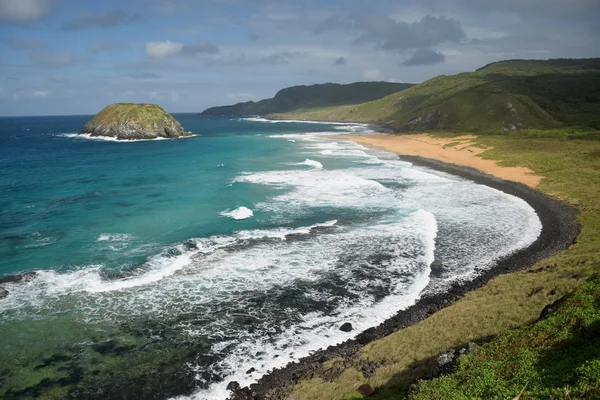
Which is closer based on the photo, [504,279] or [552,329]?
[552,329]

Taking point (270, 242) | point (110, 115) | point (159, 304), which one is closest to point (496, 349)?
point (159, 304)

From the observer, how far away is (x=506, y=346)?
12727 millimetres

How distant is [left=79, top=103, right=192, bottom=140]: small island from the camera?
121 metres

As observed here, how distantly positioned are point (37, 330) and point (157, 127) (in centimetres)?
11331

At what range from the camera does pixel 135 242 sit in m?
31.7

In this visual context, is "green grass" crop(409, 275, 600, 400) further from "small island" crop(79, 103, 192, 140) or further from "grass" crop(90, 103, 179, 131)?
"grass" crop(90, 103, 179, 131)

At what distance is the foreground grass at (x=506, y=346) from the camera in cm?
1027

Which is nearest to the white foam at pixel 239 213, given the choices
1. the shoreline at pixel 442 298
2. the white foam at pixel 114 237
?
the white foam at pixel 114 237

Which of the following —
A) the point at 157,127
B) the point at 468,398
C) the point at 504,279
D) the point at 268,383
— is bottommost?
the point at 268,383

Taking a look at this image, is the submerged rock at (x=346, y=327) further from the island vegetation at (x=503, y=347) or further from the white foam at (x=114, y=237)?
the white foam at (x=114, y=237)

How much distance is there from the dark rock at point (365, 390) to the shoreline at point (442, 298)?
220 centimetres

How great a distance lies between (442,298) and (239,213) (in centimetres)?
2269

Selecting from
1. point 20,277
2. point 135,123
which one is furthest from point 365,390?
point 135,123

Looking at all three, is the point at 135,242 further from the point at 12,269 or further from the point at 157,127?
the point at 157,127
